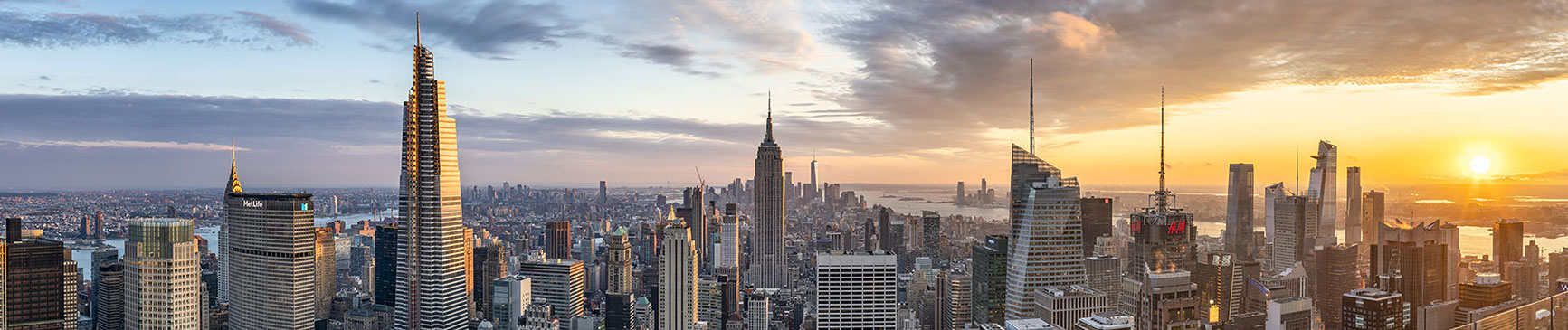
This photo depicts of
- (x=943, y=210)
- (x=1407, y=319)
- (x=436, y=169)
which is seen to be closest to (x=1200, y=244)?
(x=1407, y=319)

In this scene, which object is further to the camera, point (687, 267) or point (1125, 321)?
point (687, 267)

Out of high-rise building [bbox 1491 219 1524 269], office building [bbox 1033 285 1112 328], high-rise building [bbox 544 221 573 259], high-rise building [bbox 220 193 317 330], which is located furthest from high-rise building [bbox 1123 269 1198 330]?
high-rise building [bbox 544 221 573 259]

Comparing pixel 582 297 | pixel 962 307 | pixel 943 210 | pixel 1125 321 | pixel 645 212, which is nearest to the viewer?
pixel 1125 321

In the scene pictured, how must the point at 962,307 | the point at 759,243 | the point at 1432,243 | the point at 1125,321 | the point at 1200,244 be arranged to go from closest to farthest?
the point at 1125,321 → the point at 1432,243 → the point at 1200,244 → the point at 962,307 → the point at 759,243

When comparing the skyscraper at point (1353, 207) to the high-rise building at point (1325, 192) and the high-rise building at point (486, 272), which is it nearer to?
the high-rise building at point (1325, 192)

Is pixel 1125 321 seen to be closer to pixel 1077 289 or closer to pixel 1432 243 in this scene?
pixel 1077 289

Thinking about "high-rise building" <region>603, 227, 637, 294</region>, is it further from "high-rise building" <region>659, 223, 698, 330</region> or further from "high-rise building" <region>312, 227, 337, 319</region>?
"high-rise building" <region>312, 227, 337, 319</region>

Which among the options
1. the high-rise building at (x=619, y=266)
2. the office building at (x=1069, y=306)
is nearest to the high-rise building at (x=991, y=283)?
the office building at (x=1069, y=306)

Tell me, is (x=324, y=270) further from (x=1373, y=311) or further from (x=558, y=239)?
(x=1373, y=311)
